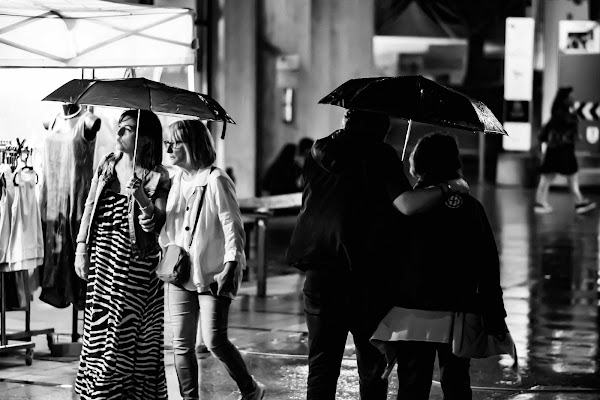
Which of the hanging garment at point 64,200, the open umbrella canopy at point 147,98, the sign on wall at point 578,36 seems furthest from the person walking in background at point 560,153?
the open umbrella canopy at point 147,98

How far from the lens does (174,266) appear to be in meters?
7.05

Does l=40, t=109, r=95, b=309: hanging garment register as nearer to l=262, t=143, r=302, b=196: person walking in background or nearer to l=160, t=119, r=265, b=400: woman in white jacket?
l=160, t=119, r=265, b=400: woman in white jacket

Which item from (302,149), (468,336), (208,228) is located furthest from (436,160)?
(302,149)

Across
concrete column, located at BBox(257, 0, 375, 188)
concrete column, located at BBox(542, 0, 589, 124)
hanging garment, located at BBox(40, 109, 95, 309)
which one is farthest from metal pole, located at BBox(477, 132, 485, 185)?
hanging garment, located at BBox(40, 109, 95, 309)

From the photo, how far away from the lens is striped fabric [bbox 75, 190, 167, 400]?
7.18 meters

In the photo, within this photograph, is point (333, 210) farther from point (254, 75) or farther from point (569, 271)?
point (254, 75)

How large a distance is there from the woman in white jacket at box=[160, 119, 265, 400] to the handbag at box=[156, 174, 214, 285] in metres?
0.04

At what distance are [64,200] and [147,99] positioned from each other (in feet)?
7.11

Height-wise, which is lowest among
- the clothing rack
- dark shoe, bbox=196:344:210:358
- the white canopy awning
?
dark shoe, bbox=196:344:210:358

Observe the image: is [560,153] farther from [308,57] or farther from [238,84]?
[238,84]

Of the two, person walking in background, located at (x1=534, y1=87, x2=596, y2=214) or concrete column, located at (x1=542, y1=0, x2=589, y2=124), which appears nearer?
person walking in background, located at (x1=534, y1=87, x2=596, y2=214)

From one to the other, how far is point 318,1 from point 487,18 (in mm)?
13816

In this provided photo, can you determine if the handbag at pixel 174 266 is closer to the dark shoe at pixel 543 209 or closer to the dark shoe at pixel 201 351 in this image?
the dark shoe at pixel 201 351

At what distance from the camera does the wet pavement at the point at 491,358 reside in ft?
27.5
